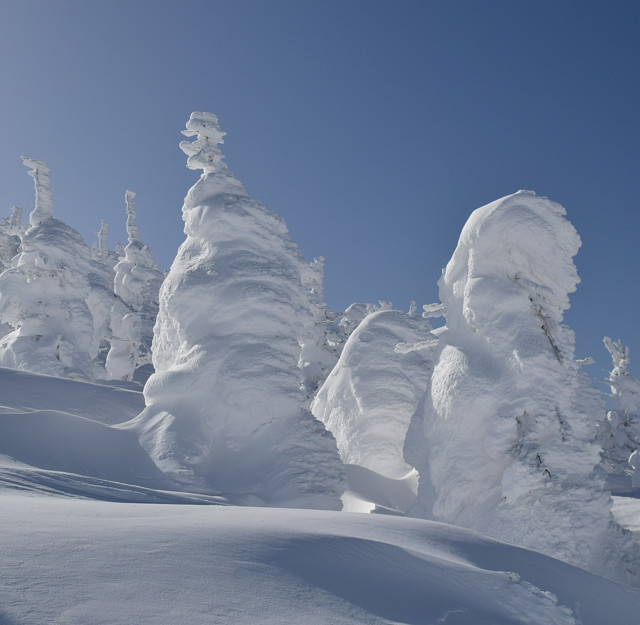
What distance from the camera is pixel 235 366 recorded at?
1172cm

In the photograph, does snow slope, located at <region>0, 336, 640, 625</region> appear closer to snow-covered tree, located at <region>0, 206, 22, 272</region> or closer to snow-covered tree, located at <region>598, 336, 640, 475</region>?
snow-covered tree, located at <region>598, 336, 640, 475</region>

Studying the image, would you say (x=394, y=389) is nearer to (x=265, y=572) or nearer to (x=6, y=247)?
(x=265, y=572)

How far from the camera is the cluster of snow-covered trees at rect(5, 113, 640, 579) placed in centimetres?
838

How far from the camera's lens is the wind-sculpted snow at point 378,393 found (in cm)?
1578

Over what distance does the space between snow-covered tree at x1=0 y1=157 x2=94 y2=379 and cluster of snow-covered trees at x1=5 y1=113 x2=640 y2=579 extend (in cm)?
1107

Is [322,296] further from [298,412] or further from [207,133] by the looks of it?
[298,412]

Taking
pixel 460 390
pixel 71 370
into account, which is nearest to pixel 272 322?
pixel 460 390

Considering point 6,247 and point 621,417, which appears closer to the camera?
point 621,417

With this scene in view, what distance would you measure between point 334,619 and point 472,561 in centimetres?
241

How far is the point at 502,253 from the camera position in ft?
31.6

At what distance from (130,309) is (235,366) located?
87.7 ft

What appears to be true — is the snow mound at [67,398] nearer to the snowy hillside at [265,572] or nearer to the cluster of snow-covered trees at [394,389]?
the cluster of snow-covered trees at [394,389]

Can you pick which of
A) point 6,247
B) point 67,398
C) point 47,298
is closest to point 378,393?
point 67,398

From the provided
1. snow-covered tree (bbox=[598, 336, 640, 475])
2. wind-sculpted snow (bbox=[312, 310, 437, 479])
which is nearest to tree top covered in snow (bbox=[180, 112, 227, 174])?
wind-sculpted snow (bbox=[312, 310, 437, 479])
